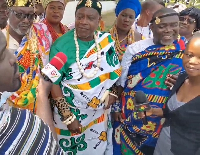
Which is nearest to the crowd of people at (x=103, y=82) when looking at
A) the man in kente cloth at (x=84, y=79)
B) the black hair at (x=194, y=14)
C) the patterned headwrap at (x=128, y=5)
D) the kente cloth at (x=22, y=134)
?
the man in kente cloth at (x=84, y=79)

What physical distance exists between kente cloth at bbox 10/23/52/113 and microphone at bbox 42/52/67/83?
100 millimetres

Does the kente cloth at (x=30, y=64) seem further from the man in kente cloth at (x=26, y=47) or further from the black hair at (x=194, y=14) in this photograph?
the black hair at (x=194, y=14)

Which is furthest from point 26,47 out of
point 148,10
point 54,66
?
point 148,10

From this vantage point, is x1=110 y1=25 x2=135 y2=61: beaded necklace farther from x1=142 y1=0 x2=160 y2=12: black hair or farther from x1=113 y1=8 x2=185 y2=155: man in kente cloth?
x1=142 y1=0 x2=160 y2=12: black hair

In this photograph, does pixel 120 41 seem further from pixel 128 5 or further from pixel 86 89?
pixel 86 89

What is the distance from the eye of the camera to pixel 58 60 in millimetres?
2238

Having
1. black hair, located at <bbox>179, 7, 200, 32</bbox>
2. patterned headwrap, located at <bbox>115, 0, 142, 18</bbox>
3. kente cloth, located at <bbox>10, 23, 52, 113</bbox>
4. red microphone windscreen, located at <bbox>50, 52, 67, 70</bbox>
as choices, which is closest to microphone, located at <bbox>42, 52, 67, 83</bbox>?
red microphone windscreen, located at <bbox>50, 52, 67, 70</bbox>

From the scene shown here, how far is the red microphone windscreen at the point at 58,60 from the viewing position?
2238 mm

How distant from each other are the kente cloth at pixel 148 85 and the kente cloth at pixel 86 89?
0.64ft

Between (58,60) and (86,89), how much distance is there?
1.38 feet

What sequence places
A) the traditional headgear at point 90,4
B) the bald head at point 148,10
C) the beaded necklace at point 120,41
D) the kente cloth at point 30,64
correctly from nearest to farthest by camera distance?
the kente cloth at point 30,64 → the traditional headgear at point 90,4 → the beaded necklace at point 120,41 → the bald head at point 148,10

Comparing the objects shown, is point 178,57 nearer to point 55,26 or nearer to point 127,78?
point 127,78

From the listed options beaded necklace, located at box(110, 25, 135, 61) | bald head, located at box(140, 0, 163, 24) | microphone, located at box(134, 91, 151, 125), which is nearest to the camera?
microphone, located at box(134, 91, 151, 125)

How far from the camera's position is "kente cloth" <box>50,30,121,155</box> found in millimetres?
2475
